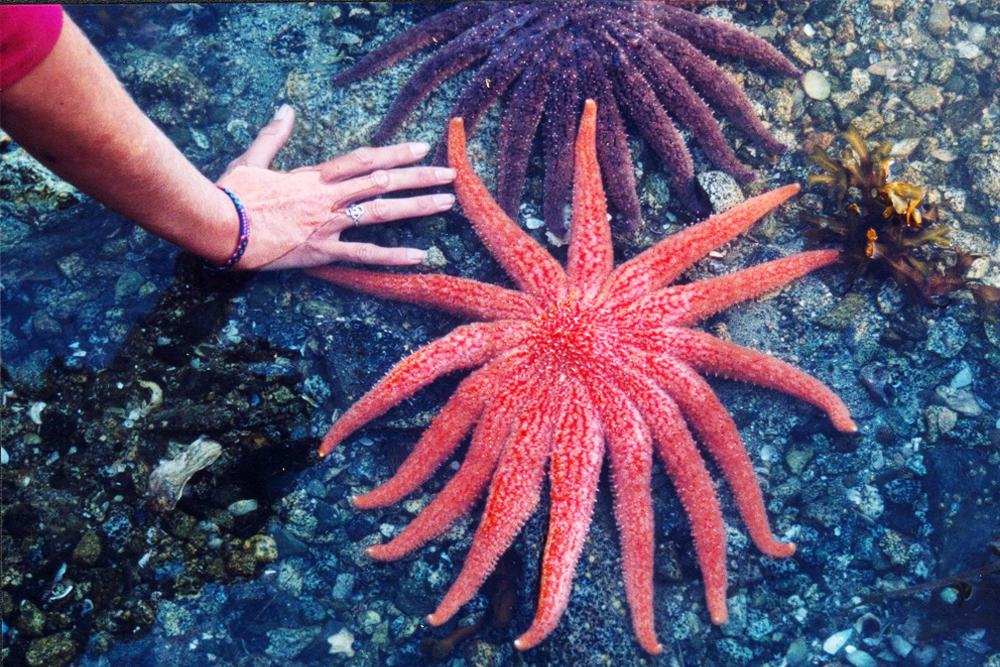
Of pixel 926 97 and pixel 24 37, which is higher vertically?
pixel 24 37

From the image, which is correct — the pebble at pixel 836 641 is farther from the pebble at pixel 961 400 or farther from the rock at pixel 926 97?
the rock at pixel 926 97

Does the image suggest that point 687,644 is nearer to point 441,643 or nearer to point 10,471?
point 441,643

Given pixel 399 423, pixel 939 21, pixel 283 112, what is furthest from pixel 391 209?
pixel 939 21

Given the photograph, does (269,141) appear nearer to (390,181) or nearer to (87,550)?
(390,181)

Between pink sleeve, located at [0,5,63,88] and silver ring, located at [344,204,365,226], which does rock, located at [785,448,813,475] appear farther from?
pink sleeve, located at [0,5,63,88]

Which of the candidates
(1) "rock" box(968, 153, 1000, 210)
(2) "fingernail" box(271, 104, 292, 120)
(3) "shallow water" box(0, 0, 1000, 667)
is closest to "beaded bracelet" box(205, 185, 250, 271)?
(3) "shallow water" box(0, 0, 1000, 667)

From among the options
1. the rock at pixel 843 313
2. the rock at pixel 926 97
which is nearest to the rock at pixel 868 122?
the rock at pixel 926 97
